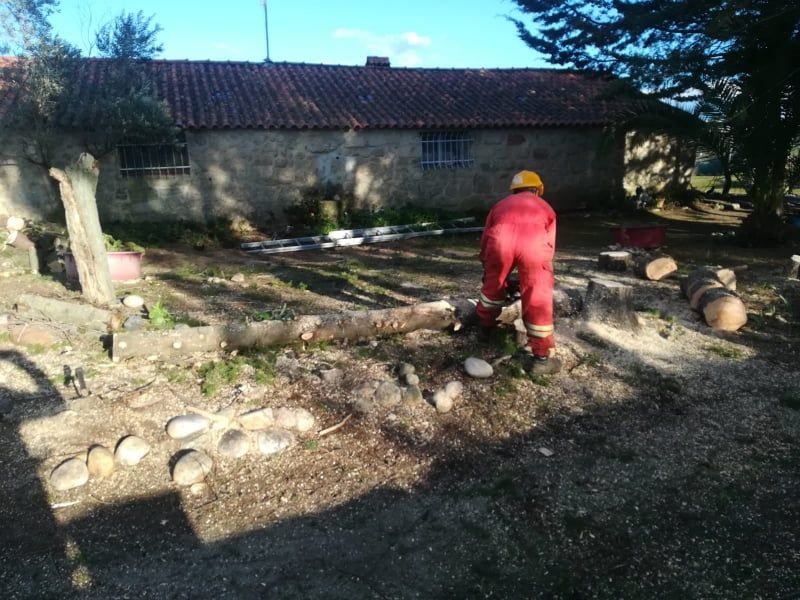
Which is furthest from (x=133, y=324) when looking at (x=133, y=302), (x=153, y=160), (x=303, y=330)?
(x=153, y=160)

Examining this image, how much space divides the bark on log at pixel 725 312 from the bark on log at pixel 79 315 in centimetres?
612

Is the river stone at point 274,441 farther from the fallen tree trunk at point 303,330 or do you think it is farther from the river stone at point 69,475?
Answer: the fallen tree trunk at point 303,330

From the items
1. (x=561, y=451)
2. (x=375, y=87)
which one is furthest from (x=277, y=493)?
(x=375, y=87)

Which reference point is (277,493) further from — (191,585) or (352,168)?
(352,168)

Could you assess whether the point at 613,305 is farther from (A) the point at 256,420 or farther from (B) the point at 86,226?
(B) the point at 86,226

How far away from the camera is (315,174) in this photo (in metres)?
13.1

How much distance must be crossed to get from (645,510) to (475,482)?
0.95 m

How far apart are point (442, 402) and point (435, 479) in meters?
0.83

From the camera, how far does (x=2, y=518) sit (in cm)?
305

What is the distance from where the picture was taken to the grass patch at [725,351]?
17.4ft

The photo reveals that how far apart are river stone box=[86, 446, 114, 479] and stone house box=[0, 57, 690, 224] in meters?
7.29

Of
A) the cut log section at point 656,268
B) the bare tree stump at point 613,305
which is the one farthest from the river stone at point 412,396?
the cut log section at point 656,268

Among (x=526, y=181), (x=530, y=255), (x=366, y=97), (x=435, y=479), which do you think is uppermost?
(x=366, y=97)

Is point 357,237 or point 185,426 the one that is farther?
point 357,237
